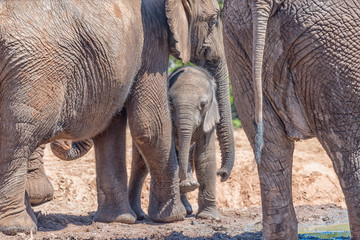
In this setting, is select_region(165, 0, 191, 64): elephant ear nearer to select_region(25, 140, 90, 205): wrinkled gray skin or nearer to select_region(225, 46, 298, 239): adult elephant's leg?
select_region(25, 140, 90, 205): wrinkled gray skin

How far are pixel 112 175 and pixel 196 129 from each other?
93 cm

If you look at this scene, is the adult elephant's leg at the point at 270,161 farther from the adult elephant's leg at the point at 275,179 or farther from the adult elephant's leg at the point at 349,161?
the adult elephant's leg at the point at 349,161

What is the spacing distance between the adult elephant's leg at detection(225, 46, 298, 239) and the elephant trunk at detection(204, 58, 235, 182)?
2.78 m

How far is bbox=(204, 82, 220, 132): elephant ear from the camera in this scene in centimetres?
644

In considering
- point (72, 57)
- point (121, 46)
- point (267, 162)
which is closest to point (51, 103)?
point (72, 57)

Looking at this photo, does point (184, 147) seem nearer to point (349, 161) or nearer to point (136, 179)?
point (136, 179)

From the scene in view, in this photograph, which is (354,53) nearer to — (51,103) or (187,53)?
(51,103)

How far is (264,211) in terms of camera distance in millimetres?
3912

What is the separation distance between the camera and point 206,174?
6.51m

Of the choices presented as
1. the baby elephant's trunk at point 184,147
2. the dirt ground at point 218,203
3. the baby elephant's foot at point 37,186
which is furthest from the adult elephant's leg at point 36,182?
the baby elephant's trunk at point 184,147

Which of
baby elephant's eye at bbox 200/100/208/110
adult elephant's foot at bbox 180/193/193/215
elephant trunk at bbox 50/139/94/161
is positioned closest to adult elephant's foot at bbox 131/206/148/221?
adult elephant's foot at bbox 180/193/193/215

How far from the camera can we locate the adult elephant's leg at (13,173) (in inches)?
185

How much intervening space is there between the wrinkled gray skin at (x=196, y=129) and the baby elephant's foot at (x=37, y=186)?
851mm

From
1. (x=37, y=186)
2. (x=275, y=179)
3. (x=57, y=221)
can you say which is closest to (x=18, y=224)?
(x=57, y=221)
